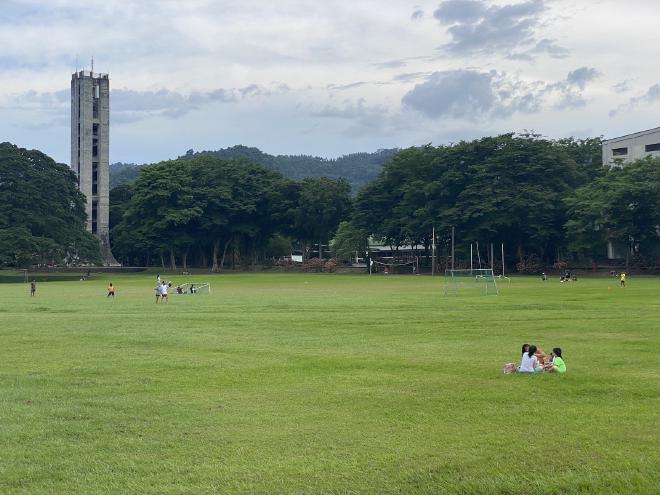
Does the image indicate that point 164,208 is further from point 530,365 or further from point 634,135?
point 530,365

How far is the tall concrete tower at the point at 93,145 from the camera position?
121m

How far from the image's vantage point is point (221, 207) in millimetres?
107500

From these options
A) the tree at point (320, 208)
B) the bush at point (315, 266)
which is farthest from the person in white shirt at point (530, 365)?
the tree at point (320, 208)

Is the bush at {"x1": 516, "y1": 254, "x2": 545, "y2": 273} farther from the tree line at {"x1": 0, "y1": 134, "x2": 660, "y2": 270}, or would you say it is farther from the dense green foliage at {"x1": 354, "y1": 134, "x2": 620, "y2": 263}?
the dense green foliage at {"x1": 354, "y1": 134, "x2": 620, "y2": 263}

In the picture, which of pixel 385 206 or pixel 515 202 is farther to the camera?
pixel 385 206

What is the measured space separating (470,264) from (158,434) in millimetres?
85064

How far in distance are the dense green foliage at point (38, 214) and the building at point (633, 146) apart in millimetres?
66772

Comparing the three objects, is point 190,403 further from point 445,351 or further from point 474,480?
point 445,351

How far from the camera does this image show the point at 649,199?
3152 inches

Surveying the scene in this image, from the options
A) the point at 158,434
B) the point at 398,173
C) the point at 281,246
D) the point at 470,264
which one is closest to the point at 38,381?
the point at 158,434

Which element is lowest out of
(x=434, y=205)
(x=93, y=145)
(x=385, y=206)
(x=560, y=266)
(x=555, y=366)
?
(x=555, y=366)

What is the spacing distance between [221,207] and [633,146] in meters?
54.8

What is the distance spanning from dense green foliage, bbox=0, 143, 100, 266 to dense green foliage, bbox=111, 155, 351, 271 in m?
10.2

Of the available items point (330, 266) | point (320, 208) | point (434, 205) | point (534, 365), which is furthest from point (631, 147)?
point (534, 365)
